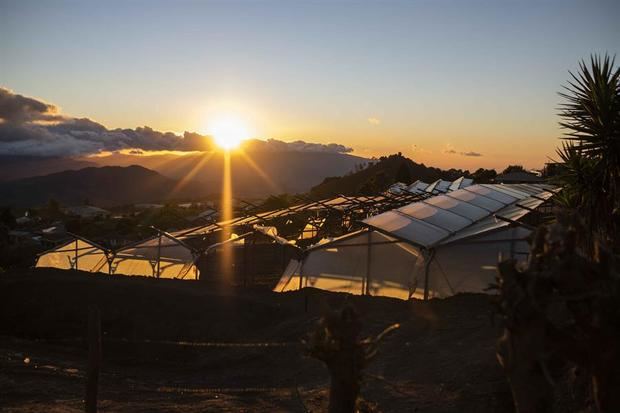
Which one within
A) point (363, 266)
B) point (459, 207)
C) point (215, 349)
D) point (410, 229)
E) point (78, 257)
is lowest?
point (215, 349)

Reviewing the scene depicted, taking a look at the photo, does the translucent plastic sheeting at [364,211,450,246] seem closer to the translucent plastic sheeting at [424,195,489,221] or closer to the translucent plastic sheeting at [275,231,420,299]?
the translucent plastic sheeting at [275,231,420,299]

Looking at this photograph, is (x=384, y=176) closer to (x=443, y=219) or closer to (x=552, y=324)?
(x=443, y=219)

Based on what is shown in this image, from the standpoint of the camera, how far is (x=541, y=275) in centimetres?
479

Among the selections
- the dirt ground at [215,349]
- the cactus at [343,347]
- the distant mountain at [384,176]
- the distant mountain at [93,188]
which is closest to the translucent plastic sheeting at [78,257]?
the dirt ground at [215,349]

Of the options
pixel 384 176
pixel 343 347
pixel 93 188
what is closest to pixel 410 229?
pixel 343 347

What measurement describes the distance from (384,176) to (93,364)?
232 ft

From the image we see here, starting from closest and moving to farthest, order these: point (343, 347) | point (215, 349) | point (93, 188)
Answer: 1. point (343, 347)
2. point (215, 349)
3. point (93, 188)

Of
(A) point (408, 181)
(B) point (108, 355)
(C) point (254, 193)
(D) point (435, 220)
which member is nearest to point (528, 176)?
(A) point (408, 181)

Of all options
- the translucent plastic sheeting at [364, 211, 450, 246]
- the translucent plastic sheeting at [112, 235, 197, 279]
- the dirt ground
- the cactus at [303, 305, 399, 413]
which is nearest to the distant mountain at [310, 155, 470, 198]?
the translucent plastic sheeting at [112, 235, 197, 279]

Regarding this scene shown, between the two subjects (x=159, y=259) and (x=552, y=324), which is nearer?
(x=552, y=324)

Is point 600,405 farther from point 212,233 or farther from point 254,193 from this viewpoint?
point 254,193

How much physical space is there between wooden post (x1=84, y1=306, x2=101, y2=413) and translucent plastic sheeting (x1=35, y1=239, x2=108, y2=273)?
15.9 m

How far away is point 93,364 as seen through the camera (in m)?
8.23

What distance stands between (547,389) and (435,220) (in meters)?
12.2
